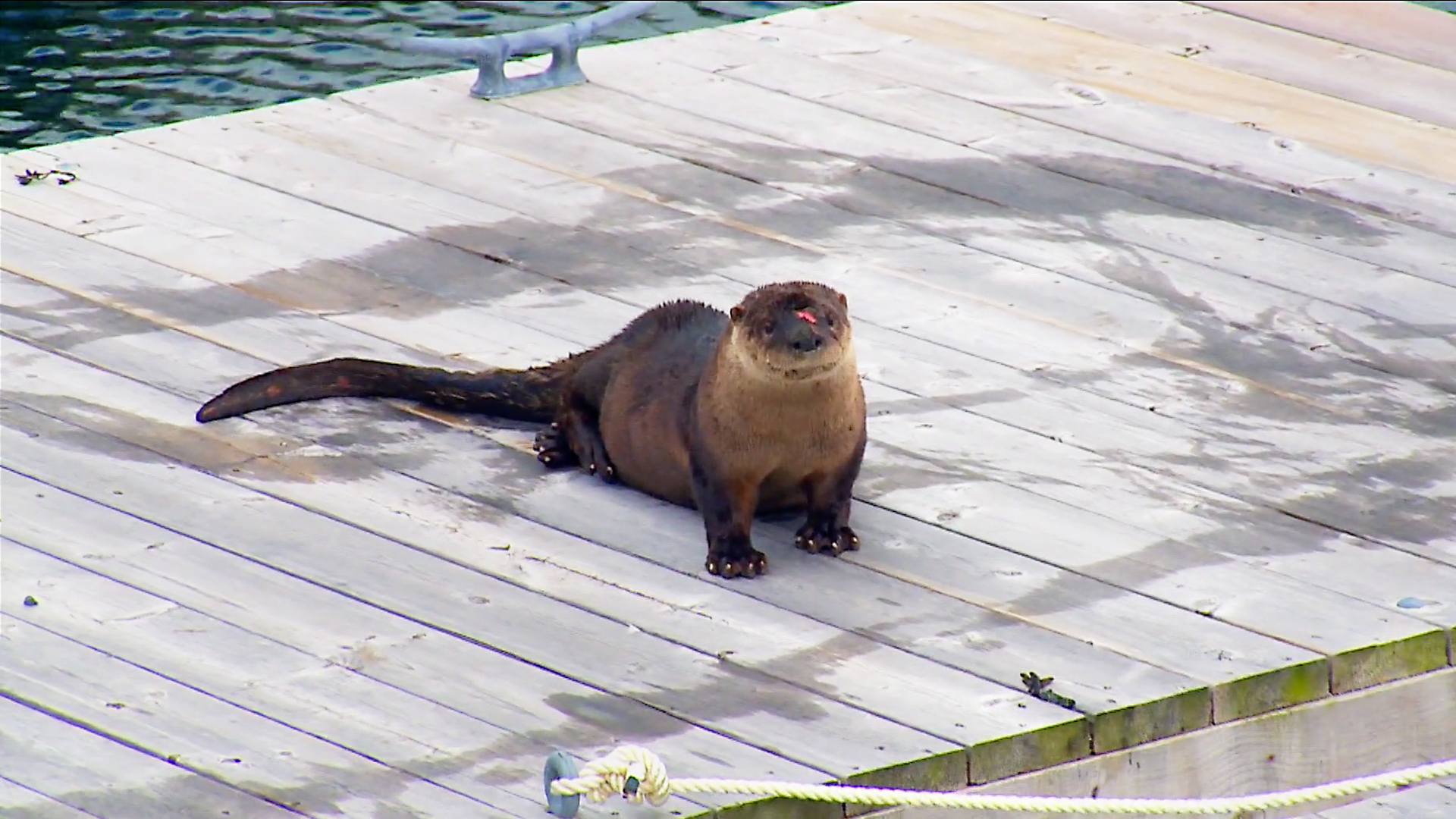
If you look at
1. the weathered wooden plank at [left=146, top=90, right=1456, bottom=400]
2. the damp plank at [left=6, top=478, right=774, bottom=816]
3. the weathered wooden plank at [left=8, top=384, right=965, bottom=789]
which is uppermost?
the weathered wooden plank at [left=146, top=90, right=1456, bottom=400]

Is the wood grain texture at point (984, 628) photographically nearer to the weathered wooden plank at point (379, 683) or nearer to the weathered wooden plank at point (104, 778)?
the weathered wooden plank at point (379, 683)

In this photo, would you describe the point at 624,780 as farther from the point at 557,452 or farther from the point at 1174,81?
the point at 1174,81

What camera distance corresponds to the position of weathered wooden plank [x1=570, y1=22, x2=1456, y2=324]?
18.7ft

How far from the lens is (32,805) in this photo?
333cm

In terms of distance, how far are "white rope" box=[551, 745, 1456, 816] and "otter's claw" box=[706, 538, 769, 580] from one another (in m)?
0.71

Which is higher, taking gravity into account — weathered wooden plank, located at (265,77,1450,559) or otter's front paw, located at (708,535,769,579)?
weathered wooden plank, located at (265,77,1450,559)

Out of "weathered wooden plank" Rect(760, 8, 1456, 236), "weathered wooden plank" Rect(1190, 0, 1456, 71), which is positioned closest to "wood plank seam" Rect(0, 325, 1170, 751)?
"weathered wooden plank" Rect(760, 8, 1456, 236)

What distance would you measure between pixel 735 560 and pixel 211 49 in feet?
20.8

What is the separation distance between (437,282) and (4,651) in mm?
1917

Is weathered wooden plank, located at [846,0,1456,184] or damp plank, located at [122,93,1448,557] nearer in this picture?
damp plank, located at [122,93,1448,557]

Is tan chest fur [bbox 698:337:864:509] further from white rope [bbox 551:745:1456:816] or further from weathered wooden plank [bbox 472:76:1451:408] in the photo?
weathered wooden plank [bbox 472:76:1451:408]

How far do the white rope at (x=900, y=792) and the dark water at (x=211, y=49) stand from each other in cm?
611

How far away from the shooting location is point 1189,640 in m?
3.85

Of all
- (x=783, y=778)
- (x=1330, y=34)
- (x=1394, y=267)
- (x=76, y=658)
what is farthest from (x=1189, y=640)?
(x=1330, y=34)
